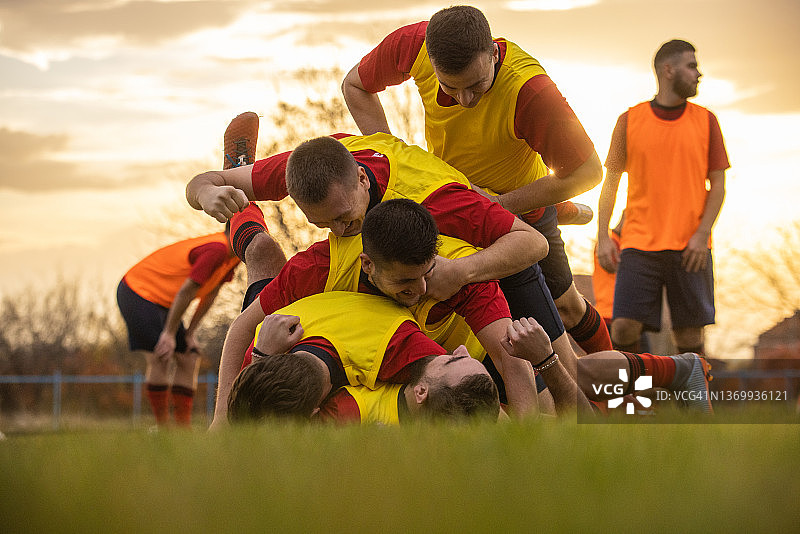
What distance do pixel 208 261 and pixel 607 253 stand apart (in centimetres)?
288

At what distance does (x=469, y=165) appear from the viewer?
3.60 metres

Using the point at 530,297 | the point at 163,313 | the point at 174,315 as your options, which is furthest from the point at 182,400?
the point at 530,297

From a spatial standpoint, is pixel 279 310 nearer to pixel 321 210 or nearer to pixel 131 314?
pixel 321 210

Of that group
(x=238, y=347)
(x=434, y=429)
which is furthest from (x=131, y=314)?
(x=434, y=429)

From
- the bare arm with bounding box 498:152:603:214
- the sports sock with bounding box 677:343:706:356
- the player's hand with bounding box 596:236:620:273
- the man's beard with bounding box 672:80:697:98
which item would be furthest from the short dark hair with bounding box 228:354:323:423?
the man's beard with bounding box 672:80:697:98

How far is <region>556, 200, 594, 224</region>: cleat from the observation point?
181 inches

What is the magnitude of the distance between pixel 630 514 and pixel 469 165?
2724 millimetres

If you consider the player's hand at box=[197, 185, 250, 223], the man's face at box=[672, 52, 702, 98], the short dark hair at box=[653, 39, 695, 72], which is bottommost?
the player's hand at box=[197, 185, 250, 223]

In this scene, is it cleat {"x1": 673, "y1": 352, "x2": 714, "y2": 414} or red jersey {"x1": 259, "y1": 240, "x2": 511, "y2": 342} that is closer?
red jersey {"x1": 259, "y1": 240, "x2": 511, "y2": 342}

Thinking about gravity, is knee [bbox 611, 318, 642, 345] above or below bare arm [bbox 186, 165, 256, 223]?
below

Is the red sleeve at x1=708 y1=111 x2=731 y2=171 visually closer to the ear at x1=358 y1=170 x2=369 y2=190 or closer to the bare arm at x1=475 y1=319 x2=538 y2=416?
the bare arm at x1=475 y1=319 x2=538 y2=416

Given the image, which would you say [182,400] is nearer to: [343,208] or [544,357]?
[343,208]

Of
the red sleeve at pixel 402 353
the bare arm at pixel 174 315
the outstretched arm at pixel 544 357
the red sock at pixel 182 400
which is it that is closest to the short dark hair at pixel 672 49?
the outstretched arm at pixel 544 357

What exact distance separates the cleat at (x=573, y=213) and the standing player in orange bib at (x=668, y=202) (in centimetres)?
9
